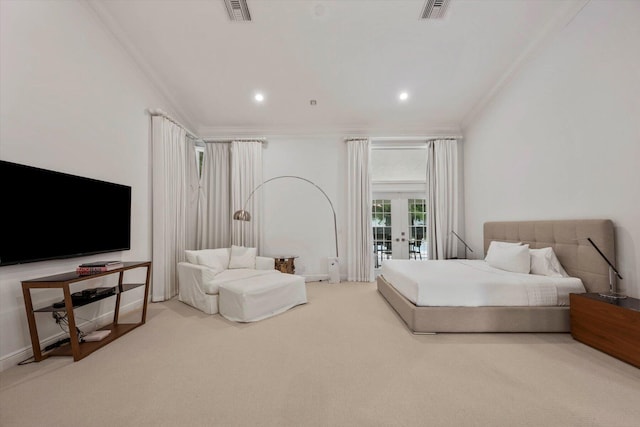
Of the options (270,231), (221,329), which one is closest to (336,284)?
(270,231)

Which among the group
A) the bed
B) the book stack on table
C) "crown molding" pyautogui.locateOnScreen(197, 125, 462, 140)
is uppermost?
"crown molding" pyautogui.locateOnScreen(197, 125, 462, 140)

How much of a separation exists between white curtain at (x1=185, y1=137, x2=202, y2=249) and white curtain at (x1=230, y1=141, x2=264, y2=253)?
29.0 inches

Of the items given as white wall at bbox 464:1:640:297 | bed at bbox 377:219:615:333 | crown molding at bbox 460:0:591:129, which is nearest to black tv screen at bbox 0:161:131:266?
bed at bbox 377:219:615:333

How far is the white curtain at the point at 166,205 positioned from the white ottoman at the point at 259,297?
3.98ft

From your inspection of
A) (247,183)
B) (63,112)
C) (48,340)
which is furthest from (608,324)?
(63,112)

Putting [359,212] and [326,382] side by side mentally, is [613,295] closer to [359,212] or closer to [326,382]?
[326,382]

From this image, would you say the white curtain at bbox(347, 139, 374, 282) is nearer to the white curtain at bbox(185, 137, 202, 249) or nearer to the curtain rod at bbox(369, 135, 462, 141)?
the curtain rod at bbox(369, 135, 462, 141)

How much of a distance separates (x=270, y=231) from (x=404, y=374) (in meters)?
3.74

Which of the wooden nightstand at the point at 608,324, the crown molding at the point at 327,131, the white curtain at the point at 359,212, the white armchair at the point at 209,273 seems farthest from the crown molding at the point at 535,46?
the white armchair at the point at 209,273

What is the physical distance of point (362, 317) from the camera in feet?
9.70

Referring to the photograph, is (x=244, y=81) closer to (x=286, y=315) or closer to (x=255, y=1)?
(x=255, y=1)

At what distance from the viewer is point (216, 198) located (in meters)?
4.97

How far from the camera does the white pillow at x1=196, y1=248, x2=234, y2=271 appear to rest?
12.0ft

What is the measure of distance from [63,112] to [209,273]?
2203 millimetres
